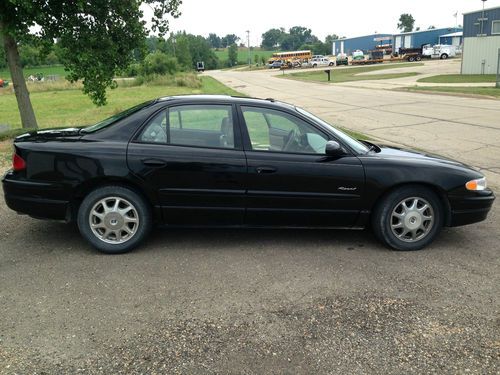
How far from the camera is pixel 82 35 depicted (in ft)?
34.9

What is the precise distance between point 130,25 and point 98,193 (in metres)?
7.92

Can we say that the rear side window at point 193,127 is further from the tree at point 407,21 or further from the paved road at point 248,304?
the tree at point 407,21

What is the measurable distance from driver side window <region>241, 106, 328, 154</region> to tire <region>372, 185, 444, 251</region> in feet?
2.77

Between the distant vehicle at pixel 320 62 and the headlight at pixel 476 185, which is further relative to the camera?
the distant vehicle at pixel 320 62

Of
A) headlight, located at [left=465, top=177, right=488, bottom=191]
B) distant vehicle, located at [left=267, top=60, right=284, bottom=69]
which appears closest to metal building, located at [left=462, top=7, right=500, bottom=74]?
headlight, located at [left=465, top=177, right=488, bottom=191]

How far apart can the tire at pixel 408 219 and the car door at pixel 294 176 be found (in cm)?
28

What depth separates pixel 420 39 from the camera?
89.8 m

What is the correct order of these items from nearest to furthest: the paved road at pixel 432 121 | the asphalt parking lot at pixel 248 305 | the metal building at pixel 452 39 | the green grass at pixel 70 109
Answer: the asphalt parking lot at pixel 248 305 < the paved road at pixel 432 121 < the green grass at pixel 70 109 < the metal building at pixel 452 39

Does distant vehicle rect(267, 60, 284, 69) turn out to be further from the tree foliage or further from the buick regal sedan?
the buick regal sedan

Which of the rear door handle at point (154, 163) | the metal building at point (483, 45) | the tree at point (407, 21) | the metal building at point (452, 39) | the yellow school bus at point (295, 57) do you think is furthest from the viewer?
the tree at point (407, 21)

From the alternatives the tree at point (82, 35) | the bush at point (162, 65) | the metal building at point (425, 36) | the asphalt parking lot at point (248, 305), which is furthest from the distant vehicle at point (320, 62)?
the asphalt parking lot at point (248, 305)

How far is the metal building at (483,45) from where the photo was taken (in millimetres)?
34531

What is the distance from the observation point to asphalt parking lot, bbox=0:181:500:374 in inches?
114

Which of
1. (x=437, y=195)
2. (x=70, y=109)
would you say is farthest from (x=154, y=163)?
(x=70, y=109)
